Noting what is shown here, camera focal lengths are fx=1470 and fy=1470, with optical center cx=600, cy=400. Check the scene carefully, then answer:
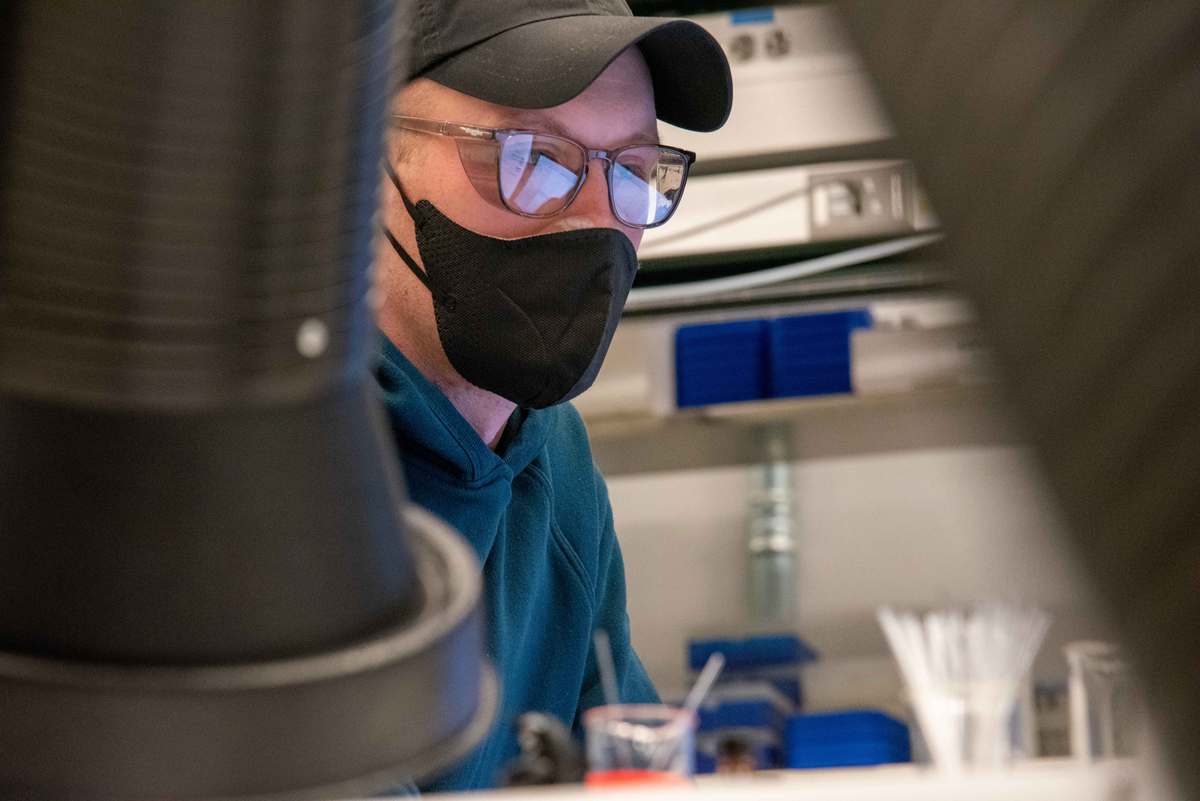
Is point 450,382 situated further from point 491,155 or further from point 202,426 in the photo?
point 202,426

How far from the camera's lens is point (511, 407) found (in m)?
1.83

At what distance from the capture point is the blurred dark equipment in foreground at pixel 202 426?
0.32 metres

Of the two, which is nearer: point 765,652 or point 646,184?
point 646,184

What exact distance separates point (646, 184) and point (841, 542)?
1811mm

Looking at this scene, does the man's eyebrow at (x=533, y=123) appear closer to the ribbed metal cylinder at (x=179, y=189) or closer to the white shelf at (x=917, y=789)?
the white shelf at (x=917, y=789)

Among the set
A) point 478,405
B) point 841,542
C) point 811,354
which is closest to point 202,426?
point 478,405

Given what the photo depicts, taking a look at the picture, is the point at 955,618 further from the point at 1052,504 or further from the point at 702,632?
the point at 702,632

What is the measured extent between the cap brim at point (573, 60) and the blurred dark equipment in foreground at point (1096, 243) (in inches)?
60.2

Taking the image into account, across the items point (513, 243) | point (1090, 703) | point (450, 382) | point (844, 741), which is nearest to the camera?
point (1090, 703)

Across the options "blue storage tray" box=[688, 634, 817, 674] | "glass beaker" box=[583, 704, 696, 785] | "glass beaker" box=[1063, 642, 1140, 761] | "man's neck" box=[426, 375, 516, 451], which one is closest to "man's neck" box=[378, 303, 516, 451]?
"man's neck" box=[426, 375, 516, 451]

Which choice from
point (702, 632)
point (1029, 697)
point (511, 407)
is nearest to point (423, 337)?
point (511, 407)

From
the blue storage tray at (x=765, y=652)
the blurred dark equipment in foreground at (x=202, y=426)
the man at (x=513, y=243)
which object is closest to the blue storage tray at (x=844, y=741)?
the blue storage tray at (x=765, y=652)

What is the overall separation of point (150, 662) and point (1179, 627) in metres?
0.26

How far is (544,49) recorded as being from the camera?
1716mm
